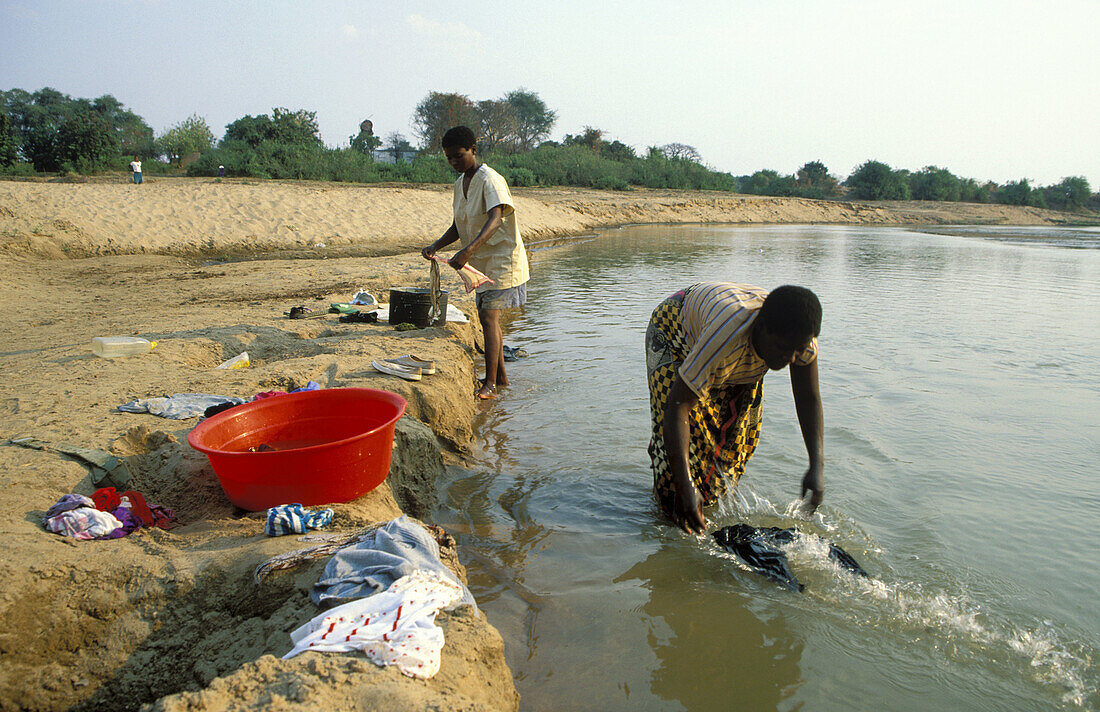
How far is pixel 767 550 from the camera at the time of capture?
3.04m

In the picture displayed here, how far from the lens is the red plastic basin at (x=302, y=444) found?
2531 millimetres

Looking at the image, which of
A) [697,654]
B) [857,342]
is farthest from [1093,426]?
[697,654]

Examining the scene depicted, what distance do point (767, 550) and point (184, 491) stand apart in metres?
2.66

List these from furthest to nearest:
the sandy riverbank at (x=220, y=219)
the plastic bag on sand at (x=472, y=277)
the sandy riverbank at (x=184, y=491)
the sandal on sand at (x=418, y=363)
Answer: the sandy riverbank at (x=220, y=219)
the plastic bag on sand at (x=472, y=277)
the sandal on sand at (x=418, y=363)
the sandy riverbank at (x=184, y=491)

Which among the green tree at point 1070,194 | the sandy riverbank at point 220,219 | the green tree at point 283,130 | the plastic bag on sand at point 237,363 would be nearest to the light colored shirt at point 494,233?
the plastic bag on sand at point 237,363

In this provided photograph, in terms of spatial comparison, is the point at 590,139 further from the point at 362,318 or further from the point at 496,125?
the point at 362,318

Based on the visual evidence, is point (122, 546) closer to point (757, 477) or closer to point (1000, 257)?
point (757, 477)

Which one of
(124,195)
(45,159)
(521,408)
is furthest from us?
(45,159)

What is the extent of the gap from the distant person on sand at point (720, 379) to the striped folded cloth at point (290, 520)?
4.75 feet

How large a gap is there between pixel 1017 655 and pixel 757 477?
1.70m

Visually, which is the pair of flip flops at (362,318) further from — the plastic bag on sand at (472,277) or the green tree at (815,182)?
the green tree at (815,182)

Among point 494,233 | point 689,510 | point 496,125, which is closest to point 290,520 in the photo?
point 689,510

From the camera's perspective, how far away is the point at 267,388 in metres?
4.08

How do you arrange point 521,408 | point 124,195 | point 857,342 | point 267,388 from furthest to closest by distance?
point 124,195 → point 857,342 → point 521,408 → point 267,388
